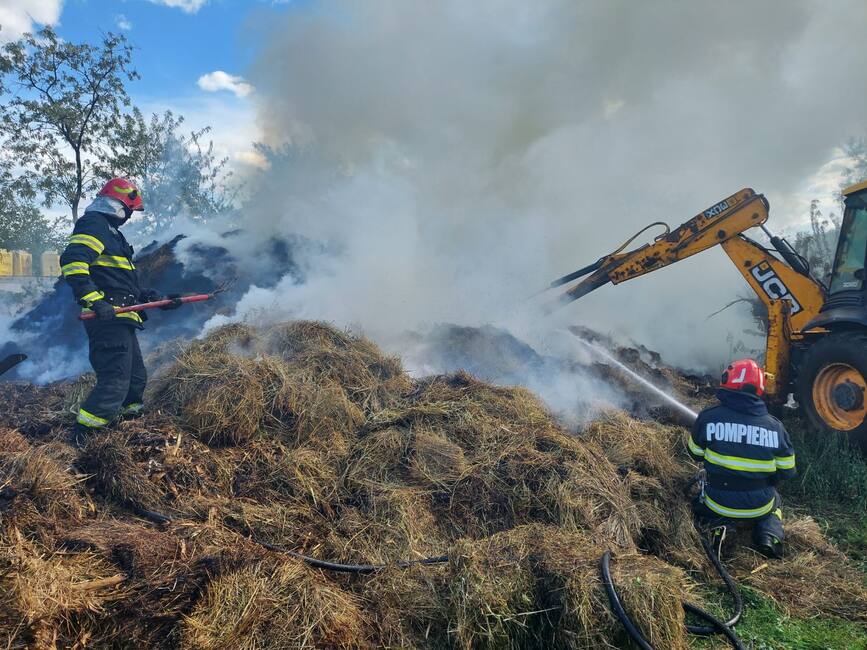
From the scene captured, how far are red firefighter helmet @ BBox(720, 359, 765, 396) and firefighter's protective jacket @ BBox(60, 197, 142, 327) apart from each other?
5.25m

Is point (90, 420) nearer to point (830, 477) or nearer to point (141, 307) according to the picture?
point (141, 307)

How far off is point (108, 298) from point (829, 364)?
7.33 m

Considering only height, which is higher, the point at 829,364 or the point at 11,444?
the point at 829,364

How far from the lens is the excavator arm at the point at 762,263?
6508 mm

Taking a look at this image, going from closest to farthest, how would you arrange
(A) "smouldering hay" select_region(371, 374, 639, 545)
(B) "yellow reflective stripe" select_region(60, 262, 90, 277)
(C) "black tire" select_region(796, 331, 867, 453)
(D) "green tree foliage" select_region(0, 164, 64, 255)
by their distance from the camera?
(A) "smouldering hay" select_region(371, 374, 639, 545) → (B) "yellow reflective stripe" select_region(60, 262, 90, 277) → (C) "black tire" select_region(796, 331, 867, 453) → (D) "green tree foliage" select_region(0, 164, 64, 255)

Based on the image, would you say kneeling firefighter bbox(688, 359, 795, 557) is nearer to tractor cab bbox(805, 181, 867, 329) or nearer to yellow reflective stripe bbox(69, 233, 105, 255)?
tractor cab bbox(805, 181, 867, 329)

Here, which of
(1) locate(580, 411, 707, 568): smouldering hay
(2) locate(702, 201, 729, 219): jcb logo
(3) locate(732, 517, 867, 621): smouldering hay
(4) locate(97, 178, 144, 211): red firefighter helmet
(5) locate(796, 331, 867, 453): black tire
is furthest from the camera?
(2) locate(702, 201, 729, 219): jcb logo

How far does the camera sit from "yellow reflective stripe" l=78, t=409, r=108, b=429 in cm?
452

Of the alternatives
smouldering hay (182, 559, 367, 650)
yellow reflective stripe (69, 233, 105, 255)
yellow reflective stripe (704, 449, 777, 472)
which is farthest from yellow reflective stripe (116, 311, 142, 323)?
yellow reflective stripe (704, 449, 777, 472)

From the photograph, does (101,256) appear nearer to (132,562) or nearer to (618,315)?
(132,562)

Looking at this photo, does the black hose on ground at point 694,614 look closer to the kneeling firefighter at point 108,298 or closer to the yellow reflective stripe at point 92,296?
the kneeling firefighter at point 108,298

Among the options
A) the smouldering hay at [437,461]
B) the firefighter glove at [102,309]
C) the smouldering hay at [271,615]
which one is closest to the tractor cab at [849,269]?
the smouldering hay at [437,461]

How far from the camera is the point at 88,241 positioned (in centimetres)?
477

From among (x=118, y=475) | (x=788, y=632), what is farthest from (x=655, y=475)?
(x=118, y=475)
